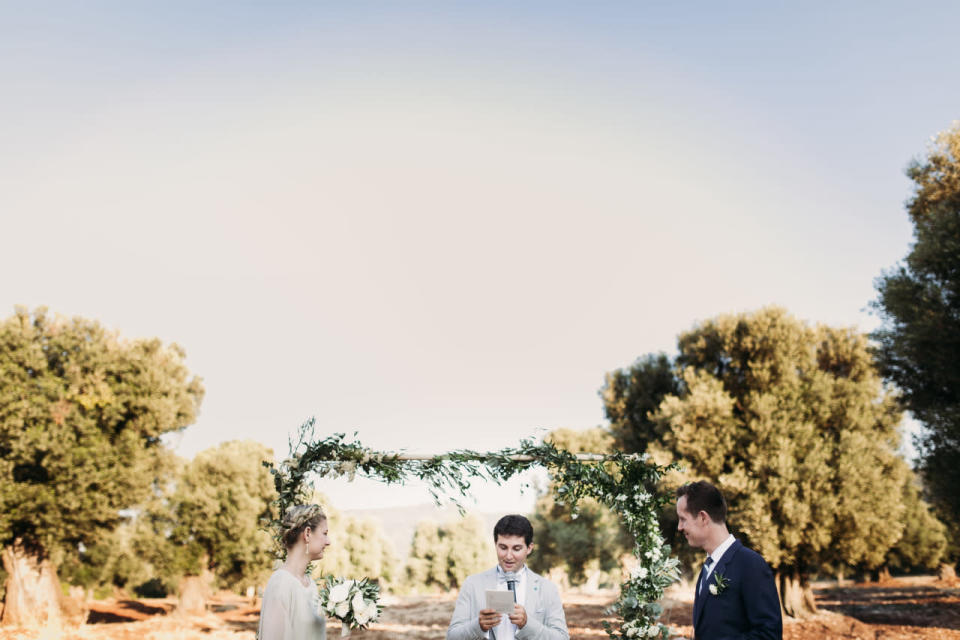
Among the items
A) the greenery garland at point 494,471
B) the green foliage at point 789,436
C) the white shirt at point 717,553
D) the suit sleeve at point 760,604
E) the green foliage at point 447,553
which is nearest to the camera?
the suit sleeve at point 760,604

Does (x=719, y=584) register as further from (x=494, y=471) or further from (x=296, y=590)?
(x=494, y=471)

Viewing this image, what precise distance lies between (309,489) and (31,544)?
68.8ft

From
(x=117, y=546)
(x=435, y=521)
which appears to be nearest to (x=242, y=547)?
(x=117, y=546)

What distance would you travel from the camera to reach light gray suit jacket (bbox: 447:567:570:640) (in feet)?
19.4

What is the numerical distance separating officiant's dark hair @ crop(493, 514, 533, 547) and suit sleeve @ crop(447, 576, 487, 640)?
2.01 ft

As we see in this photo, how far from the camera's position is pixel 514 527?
597 cm

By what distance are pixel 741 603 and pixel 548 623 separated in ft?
6.97

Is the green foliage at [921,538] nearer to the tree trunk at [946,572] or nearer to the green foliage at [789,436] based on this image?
the tree trunk at [946,572]

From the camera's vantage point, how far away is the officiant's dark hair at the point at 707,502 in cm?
503

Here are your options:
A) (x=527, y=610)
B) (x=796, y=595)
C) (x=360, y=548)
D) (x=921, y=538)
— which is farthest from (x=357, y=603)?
(x=360, y=548)

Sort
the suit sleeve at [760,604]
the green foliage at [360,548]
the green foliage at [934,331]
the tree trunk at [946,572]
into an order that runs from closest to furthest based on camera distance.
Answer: the suit sleeve at [760,604]
the green foliage at [934,331]
the tree trunk at [946,572]
the green foliage at [360,548]

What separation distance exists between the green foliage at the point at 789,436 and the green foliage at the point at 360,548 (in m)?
39.4

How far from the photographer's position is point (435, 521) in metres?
68.0

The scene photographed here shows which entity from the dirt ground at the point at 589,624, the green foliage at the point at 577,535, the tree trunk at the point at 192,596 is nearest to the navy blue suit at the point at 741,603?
the dirt ground at the point at 589,624
